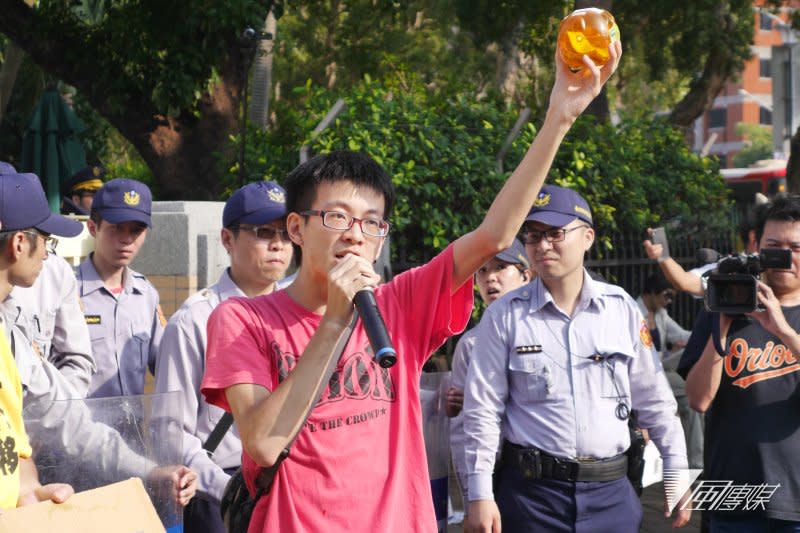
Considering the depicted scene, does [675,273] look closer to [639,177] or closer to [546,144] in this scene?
[546,144]

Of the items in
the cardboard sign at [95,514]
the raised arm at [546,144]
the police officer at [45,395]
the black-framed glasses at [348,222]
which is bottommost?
the cardboard sign at [95,514]

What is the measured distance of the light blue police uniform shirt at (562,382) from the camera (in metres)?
4.65

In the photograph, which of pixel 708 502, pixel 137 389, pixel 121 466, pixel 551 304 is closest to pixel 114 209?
pixel 137 389

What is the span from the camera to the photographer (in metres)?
4.76

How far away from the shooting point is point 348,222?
290 cm

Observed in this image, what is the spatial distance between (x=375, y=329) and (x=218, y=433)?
1.83 m

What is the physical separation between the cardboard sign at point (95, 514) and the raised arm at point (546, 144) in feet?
3.68

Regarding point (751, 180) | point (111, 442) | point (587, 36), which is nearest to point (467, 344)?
point (111, 442)

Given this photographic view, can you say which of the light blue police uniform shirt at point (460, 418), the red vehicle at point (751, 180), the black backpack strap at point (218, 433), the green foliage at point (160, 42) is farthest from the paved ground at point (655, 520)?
the red vehicle at point (751, 180)

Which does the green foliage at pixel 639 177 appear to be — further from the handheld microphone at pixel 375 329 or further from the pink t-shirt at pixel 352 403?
the handheld microphone at pixel 375 329

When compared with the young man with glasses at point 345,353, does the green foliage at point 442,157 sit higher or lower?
higher

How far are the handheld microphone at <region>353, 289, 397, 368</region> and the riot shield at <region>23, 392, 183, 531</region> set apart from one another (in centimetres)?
106

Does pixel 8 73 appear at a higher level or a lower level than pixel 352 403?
higher

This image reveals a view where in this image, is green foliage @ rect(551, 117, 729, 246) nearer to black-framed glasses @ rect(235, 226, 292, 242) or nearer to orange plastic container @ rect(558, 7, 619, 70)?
black-framed glasses @ rect(235, 226, 292, 242)
